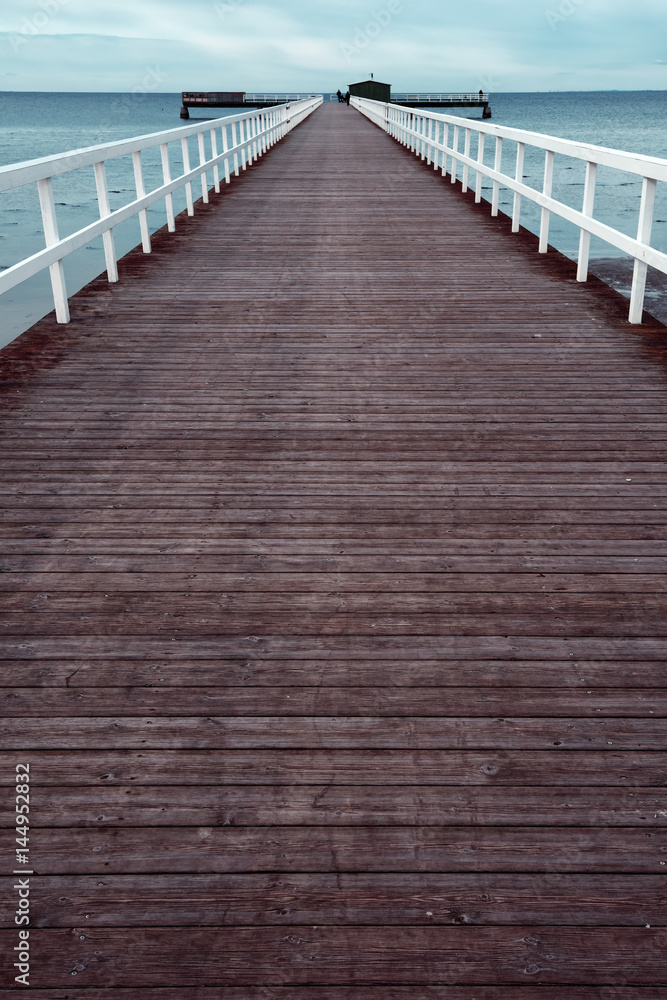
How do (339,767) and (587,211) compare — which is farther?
(587,211)

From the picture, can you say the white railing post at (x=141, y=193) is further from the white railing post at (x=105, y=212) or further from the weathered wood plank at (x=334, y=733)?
the weathered wood plank at (x=334, y=733)

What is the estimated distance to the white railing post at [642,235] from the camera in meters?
6.55

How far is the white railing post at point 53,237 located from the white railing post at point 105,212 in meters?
0.75

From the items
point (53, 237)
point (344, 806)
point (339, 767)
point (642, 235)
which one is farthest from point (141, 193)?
point (344, 806)

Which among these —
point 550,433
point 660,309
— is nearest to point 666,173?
point 550,433

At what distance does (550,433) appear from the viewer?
17.1ft

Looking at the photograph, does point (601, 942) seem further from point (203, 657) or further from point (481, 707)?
point (203, 657)

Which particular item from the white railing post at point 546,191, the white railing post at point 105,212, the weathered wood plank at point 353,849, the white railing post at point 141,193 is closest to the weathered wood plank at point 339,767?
the weathered wood plank at point 353,849

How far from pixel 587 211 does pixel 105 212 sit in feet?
13.9

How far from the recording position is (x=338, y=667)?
3.13 metres

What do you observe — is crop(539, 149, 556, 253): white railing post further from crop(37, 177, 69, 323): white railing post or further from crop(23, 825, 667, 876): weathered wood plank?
crop(23, 825, 667, 876): weathered wood plank

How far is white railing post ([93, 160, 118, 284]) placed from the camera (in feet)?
25.9

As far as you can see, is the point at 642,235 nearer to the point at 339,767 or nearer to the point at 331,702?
the point at 331,702

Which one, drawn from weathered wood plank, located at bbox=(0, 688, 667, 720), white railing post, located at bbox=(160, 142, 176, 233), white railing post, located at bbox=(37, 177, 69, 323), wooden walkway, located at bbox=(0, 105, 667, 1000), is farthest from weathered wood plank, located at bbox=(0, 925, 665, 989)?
white railing post, located at bbox=(160, 142, 176, 233)
